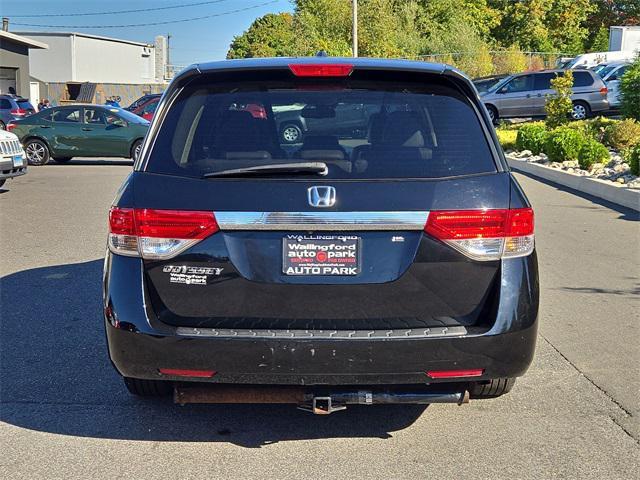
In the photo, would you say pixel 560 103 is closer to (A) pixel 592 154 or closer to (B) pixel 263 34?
(A) pixel 592 154

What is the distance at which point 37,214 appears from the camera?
491 inches

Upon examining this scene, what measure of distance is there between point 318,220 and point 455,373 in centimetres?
93

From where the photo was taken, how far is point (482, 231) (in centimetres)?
379

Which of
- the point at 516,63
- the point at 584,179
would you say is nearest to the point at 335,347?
the point at 584,179

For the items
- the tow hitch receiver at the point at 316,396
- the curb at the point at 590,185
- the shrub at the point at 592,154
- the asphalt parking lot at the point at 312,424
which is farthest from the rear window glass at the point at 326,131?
the shrub at the point at 592,154

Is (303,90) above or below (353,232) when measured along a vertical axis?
above

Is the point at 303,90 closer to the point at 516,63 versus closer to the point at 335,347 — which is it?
the point at 335,347

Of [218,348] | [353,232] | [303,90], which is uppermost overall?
[303,90]

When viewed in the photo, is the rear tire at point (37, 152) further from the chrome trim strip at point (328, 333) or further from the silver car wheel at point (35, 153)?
the chrome trim strip at point (328, 333)

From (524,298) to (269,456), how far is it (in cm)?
145

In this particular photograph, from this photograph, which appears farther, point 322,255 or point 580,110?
point 580,110

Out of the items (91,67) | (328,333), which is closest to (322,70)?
(328,333)

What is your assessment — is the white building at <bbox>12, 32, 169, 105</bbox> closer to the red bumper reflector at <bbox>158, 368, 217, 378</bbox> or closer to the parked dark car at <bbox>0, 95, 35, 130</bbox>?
the parked dark car at <bbox>0, 95, 35, 130</bbox>

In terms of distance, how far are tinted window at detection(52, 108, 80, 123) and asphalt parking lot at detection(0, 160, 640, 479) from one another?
14630 mm
